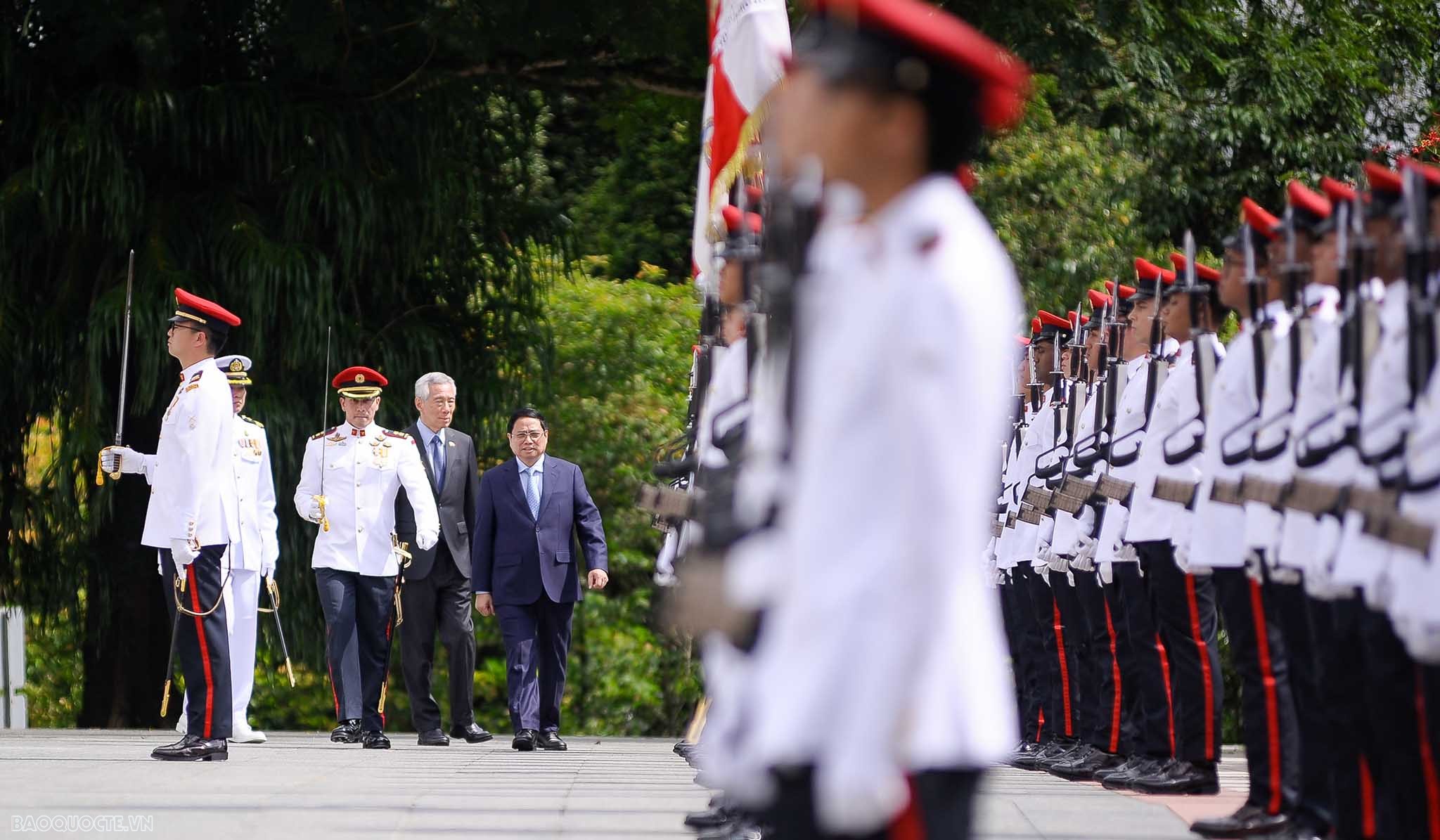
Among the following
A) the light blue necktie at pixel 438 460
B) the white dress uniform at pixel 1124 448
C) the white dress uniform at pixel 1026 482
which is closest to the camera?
the white dress uniform at pixel 1124 448

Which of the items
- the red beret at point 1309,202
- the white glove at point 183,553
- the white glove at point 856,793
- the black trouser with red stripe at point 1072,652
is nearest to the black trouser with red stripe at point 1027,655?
the black trouser with red stripe at point 1072,652

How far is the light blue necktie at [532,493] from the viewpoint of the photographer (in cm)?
1191

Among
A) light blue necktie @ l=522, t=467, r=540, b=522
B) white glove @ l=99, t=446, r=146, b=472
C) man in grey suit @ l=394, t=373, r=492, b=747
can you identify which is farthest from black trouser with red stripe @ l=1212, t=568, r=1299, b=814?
man in grey suit @ l=394, t=373, r=492, b=747

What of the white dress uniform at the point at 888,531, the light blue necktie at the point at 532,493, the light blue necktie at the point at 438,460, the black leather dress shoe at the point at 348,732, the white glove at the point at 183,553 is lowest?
the black leather dress shoe at the point at 348,732

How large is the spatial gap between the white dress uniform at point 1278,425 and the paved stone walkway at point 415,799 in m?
1.17

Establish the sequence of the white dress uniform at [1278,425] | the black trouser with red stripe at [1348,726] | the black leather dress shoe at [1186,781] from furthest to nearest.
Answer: the black leather dress shoe at [1186,781]
the white dress uniform at [1278,425]
the black trouser with red stripe at [1348,726]

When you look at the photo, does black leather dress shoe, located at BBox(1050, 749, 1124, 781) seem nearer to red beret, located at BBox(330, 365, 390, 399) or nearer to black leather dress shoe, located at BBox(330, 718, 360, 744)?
black leather dress shoe, located at BBox(330, 718, 360, 744)

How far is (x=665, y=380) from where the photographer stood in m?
18.5

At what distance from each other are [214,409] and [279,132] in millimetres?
5548

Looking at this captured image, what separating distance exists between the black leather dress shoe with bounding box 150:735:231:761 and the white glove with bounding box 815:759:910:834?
743cm

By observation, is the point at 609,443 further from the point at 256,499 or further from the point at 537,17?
the point at 256,499

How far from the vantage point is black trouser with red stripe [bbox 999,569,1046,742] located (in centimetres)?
1099

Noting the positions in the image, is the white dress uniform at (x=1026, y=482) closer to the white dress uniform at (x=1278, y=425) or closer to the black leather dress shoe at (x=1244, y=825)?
the black leather dress shoe at (x=1244, y=825)

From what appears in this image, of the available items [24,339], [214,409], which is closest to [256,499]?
[214,409]
